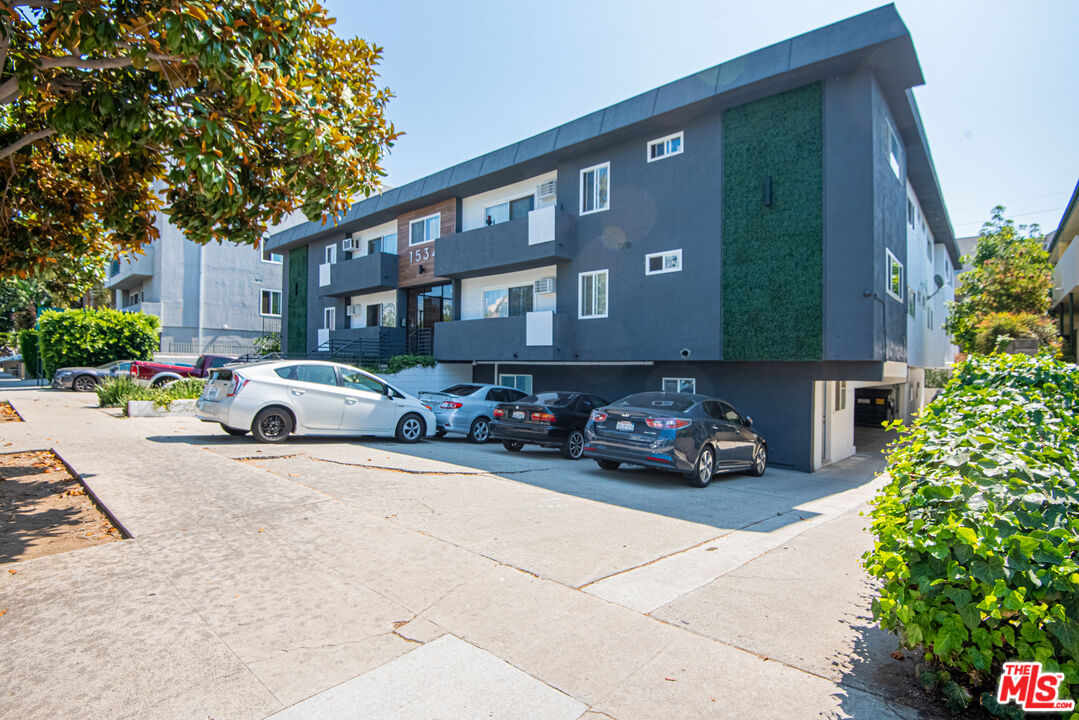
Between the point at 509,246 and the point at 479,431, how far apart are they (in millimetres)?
6245

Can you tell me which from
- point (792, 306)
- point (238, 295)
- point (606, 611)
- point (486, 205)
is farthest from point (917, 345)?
point (238, 295)

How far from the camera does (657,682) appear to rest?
3377mm

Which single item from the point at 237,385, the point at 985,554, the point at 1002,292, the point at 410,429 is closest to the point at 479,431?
the point at 410,429

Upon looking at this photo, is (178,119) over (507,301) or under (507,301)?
over

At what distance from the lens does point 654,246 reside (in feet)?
50.7

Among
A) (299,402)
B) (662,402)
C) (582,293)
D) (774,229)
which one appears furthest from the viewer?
(582,293)

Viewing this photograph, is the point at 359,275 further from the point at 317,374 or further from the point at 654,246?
the point at 654,246

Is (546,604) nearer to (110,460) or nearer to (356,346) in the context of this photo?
(110,460)

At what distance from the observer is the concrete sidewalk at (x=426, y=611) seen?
315 cm

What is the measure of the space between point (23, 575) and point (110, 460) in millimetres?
4572

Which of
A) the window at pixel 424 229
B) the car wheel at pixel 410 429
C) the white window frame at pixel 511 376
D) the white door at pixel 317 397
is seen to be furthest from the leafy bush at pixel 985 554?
the window at pixel 424 229

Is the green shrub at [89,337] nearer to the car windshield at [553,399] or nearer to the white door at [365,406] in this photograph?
the white door at [365,406]

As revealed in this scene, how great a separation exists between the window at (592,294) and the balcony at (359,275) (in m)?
9.79

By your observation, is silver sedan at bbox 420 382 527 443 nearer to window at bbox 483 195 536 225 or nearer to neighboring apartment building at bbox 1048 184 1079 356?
window at bbox 483 195 536 225
